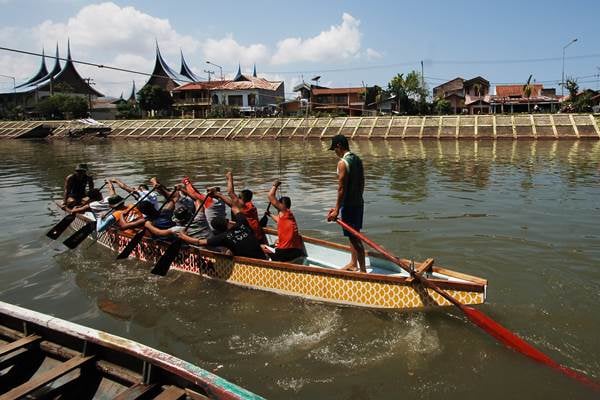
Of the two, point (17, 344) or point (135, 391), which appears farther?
point (17, 344)

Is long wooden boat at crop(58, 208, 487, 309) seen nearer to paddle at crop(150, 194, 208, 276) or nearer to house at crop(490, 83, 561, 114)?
paddle at crop(150, 194, 208, 276)

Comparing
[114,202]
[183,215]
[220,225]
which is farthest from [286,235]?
[114,202]

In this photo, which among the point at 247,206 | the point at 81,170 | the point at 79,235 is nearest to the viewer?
the point at 247,206

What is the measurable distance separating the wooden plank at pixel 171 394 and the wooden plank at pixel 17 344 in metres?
1.70

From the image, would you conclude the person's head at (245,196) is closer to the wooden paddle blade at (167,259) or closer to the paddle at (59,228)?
the wooden paddle blade at (167,259)

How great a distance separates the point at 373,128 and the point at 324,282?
33.5m

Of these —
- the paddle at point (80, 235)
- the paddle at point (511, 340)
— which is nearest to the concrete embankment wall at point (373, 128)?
the paddle at point (80, 235)

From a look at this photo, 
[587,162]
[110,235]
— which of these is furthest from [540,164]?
[110,235]

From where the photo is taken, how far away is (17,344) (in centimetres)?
427

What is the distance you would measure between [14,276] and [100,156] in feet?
80.0

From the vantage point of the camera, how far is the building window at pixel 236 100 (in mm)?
67812

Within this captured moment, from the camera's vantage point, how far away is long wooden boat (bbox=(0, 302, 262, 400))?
3488 mm

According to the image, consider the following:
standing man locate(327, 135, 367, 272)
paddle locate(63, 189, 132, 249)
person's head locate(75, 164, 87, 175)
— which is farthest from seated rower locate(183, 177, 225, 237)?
person's head locate(75, 164, 87, 175)

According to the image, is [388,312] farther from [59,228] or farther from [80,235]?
[59,228]
